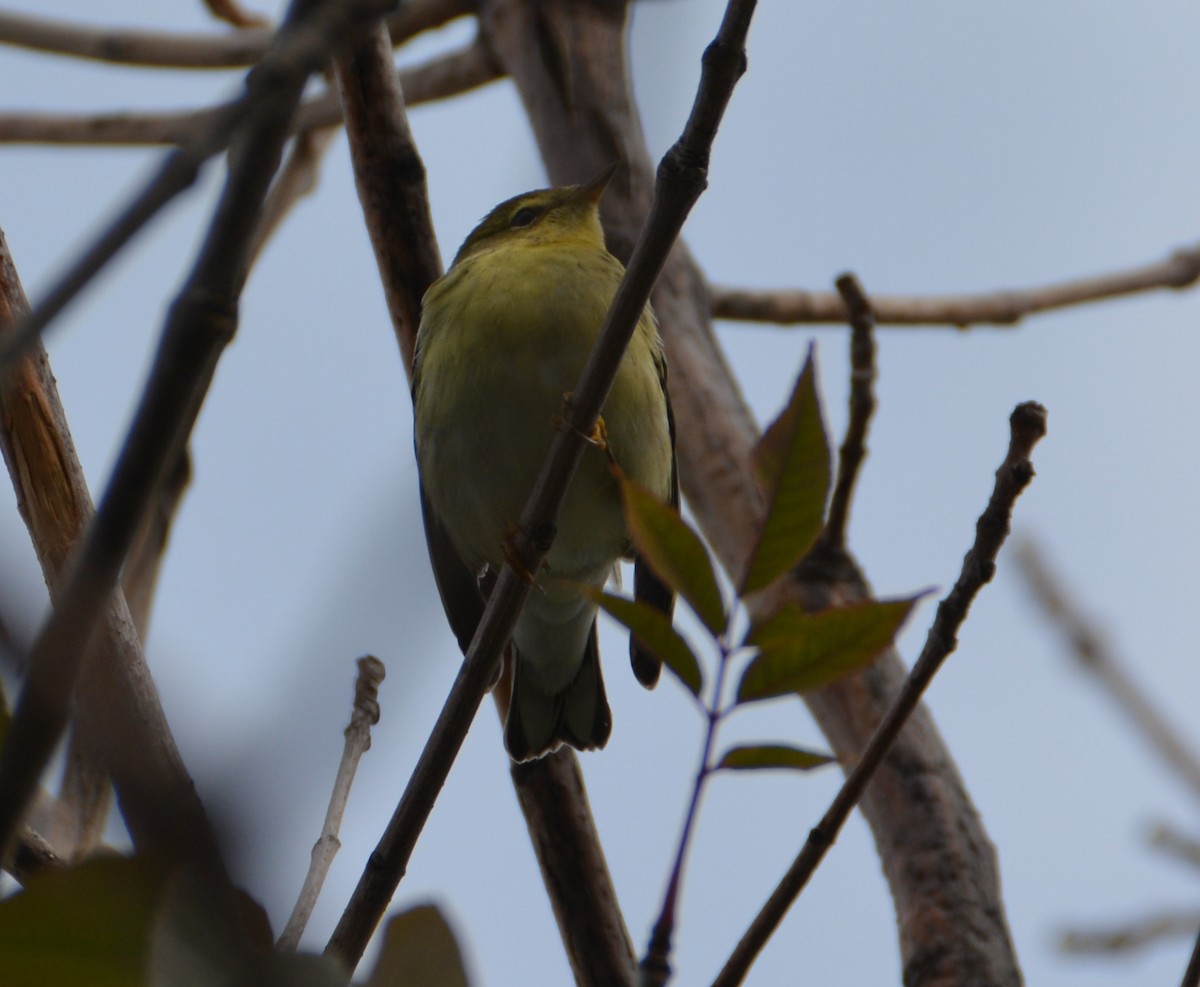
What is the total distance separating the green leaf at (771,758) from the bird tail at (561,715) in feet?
6.03

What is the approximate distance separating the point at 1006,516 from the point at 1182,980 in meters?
0.52

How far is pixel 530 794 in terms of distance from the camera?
3012 mm

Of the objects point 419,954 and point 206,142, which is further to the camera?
point 419,954

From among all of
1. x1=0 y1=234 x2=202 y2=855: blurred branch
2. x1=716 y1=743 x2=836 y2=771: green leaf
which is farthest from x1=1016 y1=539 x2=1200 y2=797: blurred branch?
x1=0 y1=234 x2=202 y2=855: blurred branch

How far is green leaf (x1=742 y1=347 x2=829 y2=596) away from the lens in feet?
4.78

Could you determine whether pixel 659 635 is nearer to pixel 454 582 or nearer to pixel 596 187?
pixel 454 582

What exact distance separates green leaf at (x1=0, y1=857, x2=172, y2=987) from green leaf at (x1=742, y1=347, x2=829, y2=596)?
29.0 inches

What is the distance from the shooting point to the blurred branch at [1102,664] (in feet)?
8.95

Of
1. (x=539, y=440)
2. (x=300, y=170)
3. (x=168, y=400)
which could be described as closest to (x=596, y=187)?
(x=539, y=440)

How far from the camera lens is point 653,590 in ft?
13.0

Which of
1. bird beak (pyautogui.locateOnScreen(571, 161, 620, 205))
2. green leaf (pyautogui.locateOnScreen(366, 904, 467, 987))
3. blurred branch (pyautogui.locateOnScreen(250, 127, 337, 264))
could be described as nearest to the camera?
green leaf (pyautogui.locateOnScreen(366, 904, 467, 987))

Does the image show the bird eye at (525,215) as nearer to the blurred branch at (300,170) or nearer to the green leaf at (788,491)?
the blurred branch at (300,170)

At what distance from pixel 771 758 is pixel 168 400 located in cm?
75

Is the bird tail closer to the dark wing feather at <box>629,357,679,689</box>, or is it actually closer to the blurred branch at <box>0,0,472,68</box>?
the dark wing feather at <box>629,357,679,689</box>
